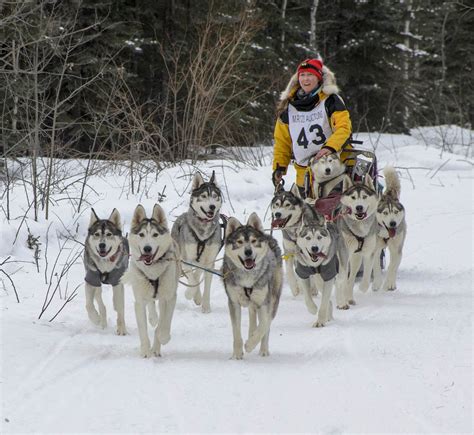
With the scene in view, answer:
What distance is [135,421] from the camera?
10.1 feet

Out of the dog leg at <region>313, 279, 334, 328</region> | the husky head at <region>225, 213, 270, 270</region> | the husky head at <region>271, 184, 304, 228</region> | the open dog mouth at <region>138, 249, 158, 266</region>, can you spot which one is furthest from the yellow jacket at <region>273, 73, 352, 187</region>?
the open dog mouth at <region>138, 249, 158, 266</region>

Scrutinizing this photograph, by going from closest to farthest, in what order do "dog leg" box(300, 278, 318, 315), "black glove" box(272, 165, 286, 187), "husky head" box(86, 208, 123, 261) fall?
"husky head" box(86, 208, 123, 261)
"dog leg" box(300, 278, 318, 315)
"black glove" box(272, 165, 286, 187)

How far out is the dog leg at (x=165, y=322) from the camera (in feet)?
13.8

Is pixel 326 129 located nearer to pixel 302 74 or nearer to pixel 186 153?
pixel 302 74

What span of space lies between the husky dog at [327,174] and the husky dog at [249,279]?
5.66ft

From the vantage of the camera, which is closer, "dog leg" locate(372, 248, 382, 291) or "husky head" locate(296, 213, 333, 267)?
"husky head" locate(296, 213, 333, 267)

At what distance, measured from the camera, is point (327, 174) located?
5891 mm

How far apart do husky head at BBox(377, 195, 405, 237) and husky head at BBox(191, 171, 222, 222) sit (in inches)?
60.1

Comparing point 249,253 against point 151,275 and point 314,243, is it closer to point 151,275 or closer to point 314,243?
point 151,275

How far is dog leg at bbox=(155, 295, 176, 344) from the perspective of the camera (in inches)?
165

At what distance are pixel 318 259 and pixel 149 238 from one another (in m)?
1.34

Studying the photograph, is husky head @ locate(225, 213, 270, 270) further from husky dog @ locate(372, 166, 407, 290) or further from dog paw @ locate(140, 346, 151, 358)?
husky dog @ locate(372, 166, 407, 290)

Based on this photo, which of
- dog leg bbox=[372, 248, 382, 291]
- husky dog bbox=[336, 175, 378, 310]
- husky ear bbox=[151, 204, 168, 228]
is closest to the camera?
husky ear bbox=[151, 204, 168, 228]

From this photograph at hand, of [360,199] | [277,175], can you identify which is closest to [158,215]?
[360,199]
